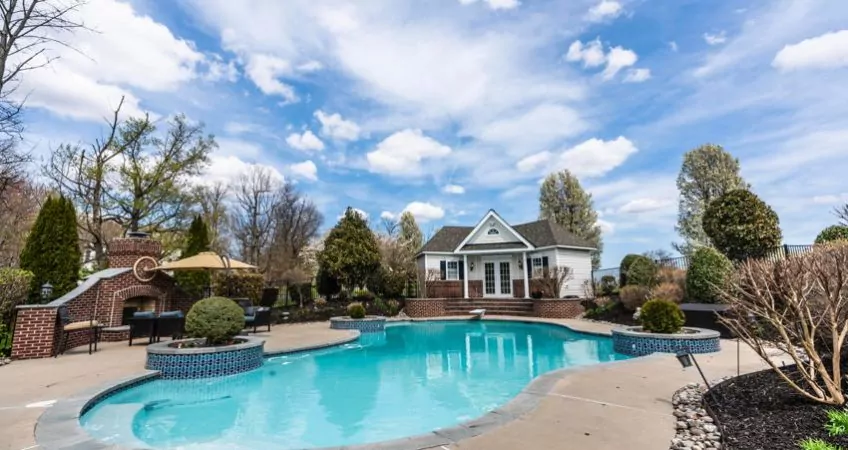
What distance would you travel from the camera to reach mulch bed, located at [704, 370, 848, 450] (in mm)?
3271

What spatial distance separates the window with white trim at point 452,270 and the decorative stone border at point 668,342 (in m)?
13.8

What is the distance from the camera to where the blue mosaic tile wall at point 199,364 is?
7.41 meters

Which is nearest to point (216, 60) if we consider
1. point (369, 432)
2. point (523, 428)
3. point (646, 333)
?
point (369, 432)

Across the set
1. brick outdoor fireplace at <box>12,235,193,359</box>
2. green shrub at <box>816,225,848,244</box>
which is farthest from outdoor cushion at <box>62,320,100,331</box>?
green shrub at <box>816,225,848,244</box>

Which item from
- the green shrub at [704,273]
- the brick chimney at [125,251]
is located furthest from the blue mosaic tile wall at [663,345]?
the brick chimney at [125,251]

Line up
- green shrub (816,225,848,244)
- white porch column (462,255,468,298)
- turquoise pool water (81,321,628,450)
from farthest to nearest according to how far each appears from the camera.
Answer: white porch column (462,255,468,298) < green shrub (816,225,848,244) < turquoise pool water (81,321,628,450)

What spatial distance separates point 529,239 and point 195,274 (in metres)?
16.7

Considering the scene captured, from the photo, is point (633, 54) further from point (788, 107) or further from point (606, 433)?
point (606, 433)

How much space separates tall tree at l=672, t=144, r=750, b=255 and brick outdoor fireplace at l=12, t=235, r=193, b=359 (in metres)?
28.6

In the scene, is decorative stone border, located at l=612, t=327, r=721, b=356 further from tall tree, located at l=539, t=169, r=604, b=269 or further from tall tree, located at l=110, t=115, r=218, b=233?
tall tree, located at l=539, t=169, r=604, b=269

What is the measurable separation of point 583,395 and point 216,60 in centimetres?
1417

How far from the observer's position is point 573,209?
104ft

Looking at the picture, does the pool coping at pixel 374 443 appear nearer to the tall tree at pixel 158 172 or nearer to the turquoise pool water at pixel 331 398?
the turquoise pool water at pixel 331 398

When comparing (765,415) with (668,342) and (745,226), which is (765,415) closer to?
(668,342)
